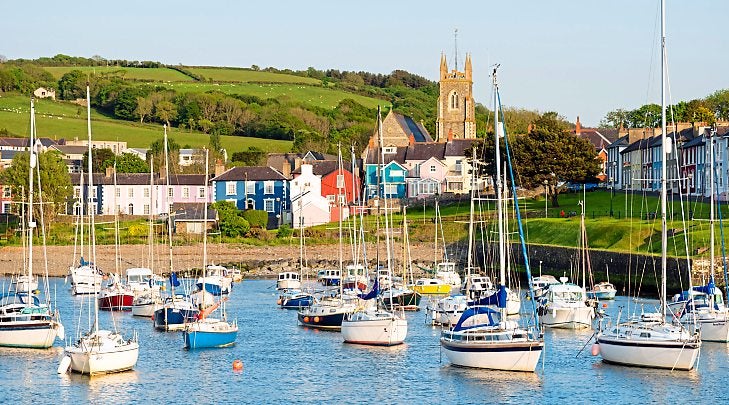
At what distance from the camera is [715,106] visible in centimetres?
17275

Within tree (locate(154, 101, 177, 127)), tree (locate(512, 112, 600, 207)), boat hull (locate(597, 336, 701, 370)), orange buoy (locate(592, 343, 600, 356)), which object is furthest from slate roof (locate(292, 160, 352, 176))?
boat hull (locate(597, 336, 701, 370))

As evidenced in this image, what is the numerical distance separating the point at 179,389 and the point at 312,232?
64048 mm

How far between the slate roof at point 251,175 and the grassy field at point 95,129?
5122cm

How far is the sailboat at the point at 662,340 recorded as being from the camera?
42.8m

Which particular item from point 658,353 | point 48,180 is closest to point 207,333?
point 658,353

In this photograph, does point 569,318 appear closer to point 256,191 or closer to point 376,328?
point 376,328

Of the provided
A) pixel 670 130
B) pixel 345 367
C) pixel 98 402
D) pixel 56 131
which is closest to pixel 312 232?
pixel 670 130

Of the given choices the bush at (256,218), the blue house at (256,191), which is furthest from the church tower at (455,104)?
the bush at (256,218)

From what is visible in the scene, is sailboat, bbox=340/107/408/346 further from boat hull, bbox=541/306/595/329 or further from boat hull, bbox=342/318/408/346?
boat hull, bbox=541/306/595/329

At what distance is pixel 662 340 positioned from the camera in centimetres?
4288

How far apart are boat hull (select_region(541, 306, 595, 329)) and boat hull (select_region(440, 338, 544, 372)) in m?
15.2

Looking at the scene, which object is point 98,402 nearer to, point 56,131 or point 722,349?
point 722,349

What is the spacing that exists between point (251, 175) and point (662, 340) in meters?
79.1

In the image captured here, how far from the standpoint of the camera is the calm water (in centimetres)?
4041
